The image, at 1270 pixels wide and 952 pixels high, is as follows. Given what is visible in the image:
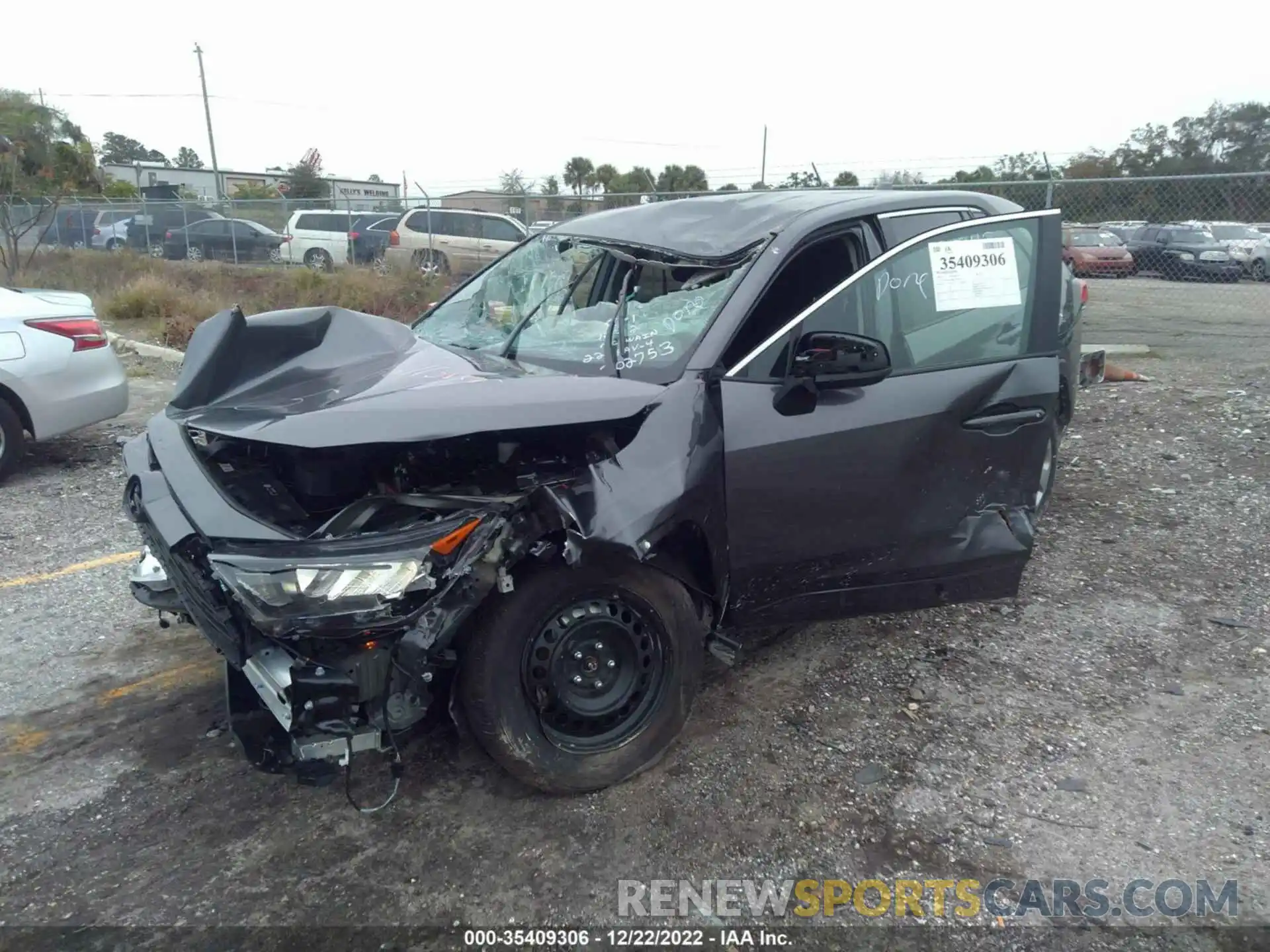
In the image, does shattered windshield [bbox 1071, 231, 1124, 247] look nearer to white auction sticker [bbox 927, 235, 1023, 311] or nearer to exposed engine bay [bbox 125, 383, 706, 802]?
white auction sticker [bbox 927, 235, 1023, 311]

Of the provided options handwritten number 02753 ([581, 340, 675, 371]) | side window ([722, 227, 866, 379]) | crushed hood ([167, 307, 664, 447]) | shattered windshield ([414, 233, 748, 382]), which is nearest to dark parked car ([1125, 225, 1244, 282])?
side window ([722, 227, 866, 379])

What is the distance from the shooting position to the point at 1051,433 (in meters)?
3.90

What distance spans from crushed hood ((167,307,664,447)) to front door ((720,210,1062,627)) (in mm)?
528

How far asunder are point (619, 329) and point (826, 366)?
0.82 metres

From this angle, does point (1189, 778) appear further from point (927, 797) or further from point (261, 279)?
point (261, 279)

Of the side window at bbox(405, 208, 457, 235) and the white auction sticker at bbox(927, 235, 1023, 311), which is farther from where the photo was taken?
the side window at bbox(405, 208, 457, 235)

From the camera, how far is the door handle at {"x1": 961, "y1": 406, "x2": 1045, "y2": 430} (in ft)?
11.8

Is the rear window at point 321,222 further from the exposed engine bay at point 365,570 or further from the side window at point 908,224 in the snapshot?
the exposed engine bay at point 365,570

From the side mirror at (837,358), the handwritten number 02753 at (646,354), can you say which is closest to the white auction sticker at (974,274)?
the side mirror at (837,358)

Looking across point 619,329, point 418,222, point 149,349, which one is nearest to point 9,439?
point 619,329

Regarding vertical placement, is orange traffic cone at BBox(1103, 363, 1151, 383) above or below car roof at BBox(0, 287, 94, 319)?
below

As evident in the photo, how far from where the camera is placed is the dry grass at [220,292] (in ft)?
44.7

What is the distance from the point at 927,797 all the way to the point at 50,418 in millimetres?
6079

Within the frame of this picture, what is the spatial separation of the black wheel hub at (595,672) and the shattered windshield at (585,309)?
825mm
